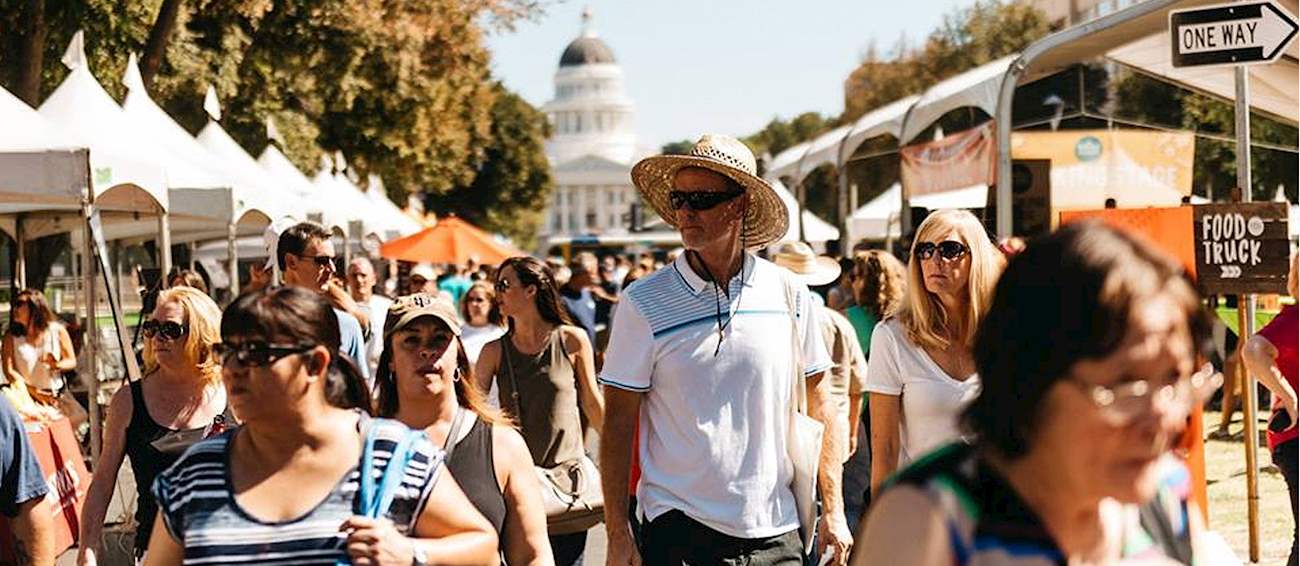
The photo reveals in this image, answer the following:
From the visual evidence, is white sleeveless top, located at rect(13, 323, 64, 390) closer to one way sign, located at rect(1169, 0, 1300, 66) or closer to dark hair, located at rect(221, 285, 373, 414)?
one way sign, located at rect(1169, 0, 1300, 66)

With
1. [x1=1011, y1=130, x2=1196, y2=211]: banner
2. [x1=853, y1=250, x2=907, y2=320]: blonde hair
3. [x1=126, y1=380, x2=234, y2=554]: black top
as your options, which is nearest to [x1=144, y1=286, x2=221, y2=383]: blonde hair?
[x1=126, y1=380, x2=234, y2=554]: black top

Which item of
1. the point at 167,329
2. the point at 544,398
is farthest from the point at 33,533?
the point at 544,398

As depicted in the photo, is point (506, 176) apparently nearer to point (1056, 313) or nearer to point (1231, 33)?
point (1231, 33)

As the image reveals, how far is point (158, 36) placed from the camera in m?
21.8

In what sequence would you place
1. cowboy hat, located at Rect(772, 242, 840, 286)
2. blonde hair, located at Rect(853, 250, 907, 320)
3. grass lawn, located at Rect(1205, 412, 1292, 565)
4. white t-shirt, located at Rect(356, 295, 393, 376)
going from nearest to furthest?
1. white t-shirt, located at Rect(356, 295, 393, 376)
2. blonde hair, located at Rect(853, 250, 907, 320)
3. grass lawn, located at Rect(1205, 412, 1292, 565)
4. cowboy hat, located at Rect(772, 242, 840, 286)

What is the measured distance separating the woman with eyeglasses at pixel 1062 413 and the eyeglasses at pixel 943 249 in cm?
308

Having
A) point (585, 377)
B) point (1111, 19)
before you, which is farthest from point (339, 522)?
point (1111, 19)

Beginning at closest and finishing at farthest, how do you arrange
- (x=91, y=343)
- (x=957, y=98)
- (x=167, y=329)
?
(x=167, y=329)
(x=91, y=343)
(x=957, y=98)

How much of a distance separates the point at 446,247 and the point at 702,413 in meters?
20.2

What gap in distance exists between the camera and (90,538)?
509 centimetres

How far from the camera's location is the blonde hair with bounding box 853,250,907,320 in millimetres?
8648

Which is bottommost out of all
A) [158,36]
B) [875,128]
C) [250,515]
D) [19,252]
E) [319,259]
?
[250,515]

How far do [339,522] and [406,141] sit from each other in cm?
3550

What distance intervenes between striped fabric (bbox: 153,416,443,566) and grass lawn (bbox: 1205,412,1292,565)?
6.73 meters
